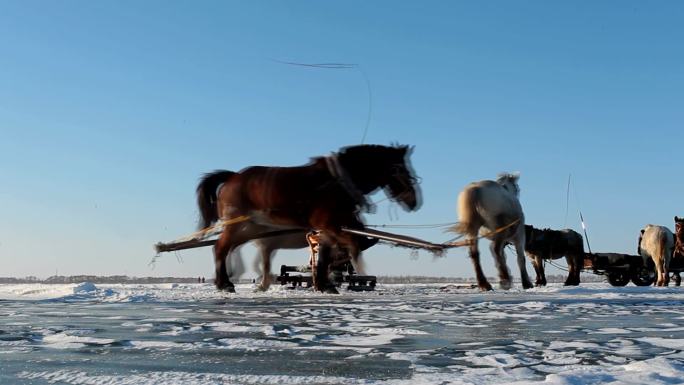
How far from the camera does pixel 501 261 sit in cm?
1466

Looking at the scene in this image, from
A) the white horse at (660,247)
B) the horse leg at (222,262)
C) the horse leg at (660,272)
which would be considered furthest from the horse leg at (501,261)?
the white horse at (660,247)

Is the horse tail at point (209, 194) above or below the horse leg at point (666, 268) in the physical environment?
above

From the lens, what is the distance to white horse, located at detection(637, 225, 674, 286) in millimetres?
18344

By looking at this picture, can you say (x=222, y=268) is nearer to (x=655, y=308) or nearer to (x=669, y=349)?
(x=655, y=308)

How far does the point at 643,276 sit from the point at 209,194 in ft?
40.2

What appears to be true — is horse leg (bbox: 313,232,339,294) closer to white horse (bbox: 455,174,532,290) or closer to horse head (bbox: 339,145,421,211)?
horse head (bbox: 339,145,421,211)

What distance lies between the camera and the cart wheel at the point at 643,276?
19.6m

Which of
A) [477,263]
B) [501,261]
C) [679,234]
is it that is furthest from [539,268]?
[477,263]

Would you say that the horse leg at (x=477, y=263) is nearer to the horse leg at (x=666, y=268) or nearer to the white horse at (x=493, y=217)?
the white horse at (x=493, y=217)

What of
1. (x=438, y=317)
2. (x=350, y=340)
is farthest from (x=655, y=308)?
(x=350, y=340)

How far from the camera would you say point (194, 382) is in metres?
3.26

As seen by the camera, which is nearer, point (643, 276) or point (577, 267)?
point (577, 267)

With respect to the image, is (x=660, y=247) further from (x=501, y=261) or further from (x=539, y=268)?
(x=501, y=261)

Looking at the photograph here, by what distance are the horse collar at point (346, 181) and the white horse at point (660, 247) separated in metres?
9.27
